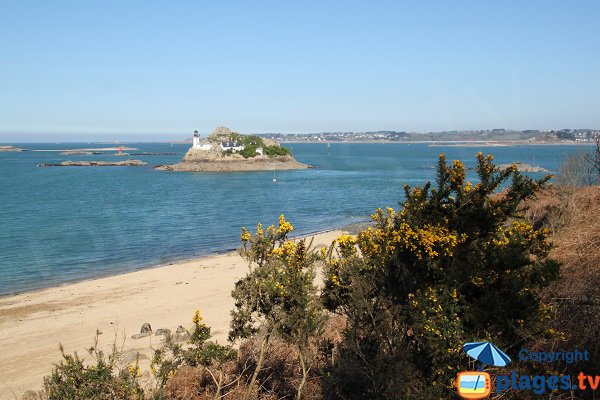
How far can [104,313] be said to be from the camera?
748 inches

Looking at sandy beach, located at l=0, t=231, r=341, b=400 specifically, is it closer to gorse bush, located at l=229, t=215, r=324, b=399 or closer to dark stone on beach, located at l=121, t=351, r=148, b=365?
dark stone on beach, located at l=121, t=351, r=148, b=365

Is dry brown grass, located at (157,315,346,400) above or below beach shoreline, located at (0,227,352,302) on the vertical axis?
above

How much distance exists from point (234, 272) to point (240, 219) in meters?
20.3

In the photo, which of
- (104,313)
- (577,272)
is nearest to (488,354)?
(577,272)

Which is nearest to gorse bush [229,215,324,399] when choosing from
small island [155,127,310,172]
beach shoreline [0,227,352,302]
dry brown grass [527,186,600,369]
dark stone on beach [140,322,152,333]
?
dry brown grass [527,186,600,369]

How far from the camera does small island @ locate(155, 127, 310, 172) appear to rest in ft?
371

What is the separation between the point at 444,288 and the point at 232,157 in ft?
373

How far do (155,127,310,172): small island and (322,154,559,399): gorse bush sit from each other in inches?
4216

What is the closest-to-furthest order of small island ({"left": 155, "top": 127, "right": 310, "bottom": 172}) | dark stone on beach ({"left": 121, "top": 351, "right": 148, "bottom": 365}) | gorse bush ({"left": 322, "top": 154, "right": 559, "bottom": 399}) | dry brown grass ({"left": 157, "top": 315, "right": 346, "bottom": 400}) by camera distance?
gorse bush ({"left": 322, "top": 154, "right": 559, "bottom": 399})
dry brown grass ({"left": 157, "top": 315, "right": 346, "bottom": 400})
dark stone on beach ({"left": 121, "top": 351, "right": 148, "bottom": 365})
small island ({"left": 155, "top": 127, "right": 310, "bottom": 172})

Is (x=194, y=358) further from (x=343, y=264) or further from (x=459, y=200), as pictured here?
(x=459, y=200)

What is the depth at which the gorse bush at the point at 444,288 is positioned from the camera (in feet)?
18.2

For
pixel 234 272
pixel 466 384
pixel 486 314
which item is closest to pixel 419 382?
pixel 486 314

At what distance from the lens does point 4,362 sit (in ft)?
47.2

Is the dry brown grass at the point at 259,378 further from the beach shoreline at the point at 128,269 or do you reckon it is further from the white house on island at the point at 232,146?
the white house on island at the point at 232,146
